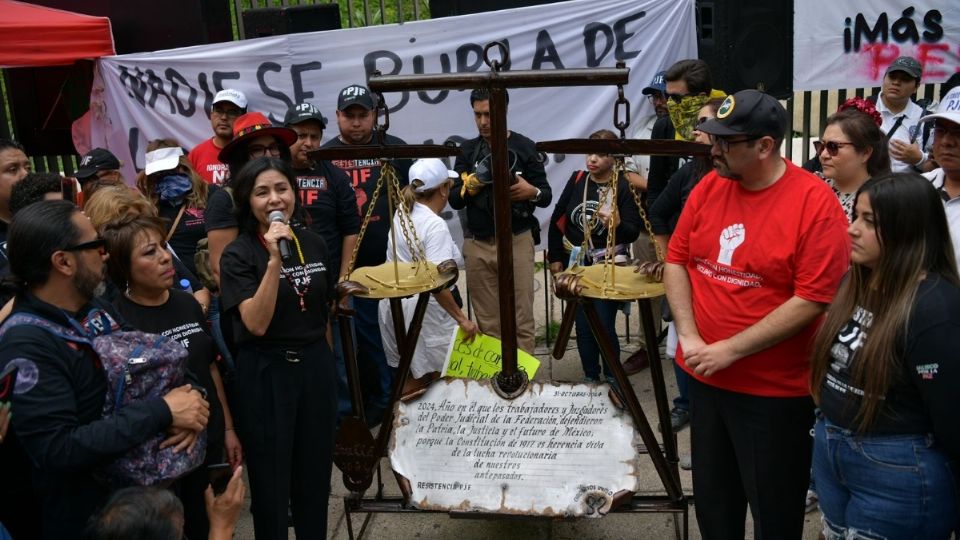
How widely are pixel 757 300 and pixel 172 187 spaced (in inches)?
121

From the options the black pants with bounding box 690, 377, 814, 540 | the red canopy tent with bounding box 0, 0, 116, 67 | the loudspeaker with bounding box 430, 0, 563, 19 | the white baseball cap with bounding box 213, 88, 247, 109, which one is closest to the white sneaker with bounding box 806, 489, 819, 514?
the black pants with bounding box 690, 377, 814, 540

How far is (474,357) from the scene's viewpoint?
11.8ft

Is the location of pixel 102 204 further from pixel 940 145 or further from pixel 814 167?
pixel 814 167

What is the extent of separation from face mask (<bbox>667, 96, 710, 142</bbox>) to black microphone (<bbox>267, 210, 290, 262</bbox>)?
8.24ft

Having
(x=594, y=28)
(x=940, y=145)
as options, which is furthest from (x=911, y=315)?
(x=594, y=28)

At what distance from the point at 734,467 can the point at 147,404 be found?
199 centimetres

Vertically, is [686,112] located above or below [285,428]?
above

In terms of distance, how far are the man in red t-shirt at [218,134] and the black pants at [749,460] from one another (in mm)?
3604

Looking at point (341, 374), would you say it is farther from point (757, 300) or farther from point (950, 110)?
point (950, 110)

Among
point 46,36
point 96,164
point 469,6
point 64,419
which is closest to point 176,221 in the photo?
point 96,164

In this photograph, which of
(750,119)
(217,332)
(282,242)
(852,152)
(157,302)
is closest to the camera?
(750,119)

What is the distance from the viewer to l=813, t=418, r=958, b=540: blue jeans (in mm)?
A: 2203

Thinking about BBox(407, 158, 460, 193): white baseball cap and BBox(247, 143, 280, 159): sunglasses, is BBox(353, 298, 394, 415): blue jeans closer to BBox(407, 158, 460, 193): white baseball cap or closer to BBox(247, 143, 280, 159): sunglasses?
BBox(407, 158, 460, 193): white baseball cap

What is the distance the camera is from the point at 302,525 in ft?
10.2
